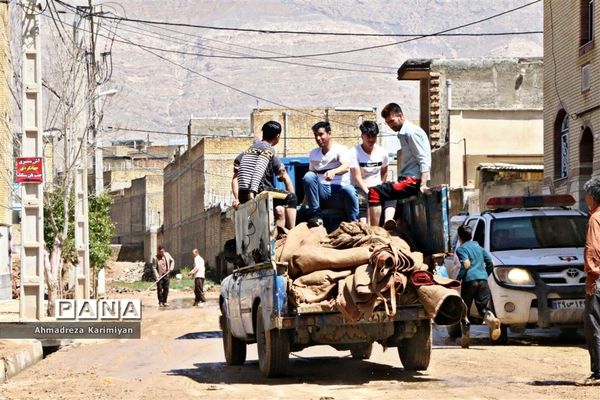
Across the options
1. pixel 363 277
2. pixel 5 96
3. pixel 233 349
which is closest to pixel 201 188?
pixel 5 96

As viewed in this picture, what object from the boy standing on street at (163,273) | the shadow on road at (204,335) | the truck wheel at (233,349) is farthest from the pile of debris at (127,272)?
the truck wheel at (233,349)

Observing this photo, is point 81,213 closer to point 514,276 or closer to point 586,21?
point 586,21

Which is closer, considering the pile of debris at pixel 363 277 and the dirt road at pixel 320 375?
the dirt road at pixel 320 375

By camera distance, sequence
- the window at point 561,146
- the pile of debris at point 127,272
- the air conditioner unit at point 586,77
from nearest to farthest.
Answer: the air conditioner unit at point 586,77, the window at point 561,146, the pile of debris at point 127,272

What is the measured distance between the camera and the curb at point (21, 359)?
56.2 feet

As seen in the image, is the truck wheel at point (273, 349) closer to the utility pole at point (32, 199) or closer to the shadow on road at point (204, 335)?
the shadow on road at point (204, 335)

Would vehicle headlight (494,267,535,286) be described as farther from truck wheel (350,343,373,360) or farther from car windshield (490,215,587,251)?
truck wheel (350,343,373,360)

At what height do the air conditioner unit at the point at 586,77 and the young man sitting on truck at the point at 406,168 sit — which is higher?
the air conditioner unit at the point at 586,77

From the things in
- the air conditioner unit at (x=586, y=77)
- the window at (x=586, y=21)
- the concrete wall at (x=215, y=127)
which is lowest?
the air conditioner unit at (x=586, y=77)

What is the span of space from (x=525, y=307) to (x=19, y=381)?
7.20 metres

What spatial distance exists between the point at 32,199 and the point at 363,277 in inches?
462

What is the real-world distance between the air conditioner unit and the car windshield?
1069 cm

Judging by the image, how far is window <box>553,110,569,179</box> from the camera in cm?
3331

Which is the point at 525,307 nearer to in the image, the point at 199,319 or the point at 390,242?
the point at 390,242
